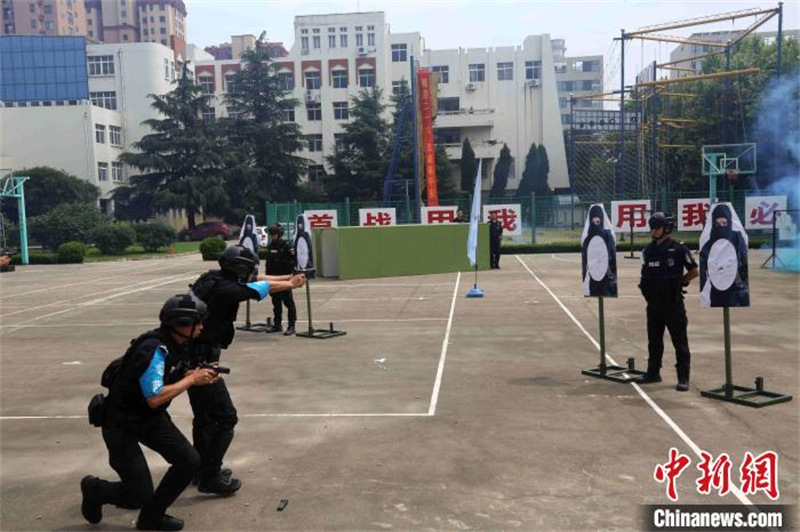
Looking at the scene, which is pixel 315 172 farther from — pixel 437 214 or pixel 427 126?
pixel 437 214

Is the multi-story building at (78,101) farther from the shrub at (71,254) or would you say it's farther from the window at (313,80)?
the shrub at (71,254)

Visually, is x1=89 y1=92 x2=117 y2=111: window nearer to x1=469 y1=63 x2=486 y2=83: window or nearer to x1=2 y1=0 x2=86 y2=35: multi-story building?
x1=469 y1=63 x2=486 y2=83: window

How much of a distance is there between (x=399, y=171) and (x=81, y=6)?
111973mm

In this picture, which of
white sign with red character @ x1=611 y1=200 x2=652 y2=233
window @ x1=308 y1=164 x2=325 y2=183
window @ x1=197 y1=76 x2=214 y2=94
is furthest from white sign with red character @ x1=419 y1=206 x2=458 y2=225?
window @ x1=197 y1=76 x2=214 y2=94

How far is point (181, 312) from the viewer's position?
4.62m

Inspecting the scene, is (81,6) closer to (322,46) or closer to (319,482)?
(322,46)

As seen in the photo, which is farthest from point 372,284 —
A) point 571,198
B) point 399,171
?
point 399,171

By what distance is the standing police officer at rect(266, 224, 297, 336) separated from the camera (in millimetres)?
12938

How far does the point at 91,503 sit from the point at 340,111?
225 feet

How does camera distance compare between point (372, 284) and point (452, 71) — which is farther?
point (452, 71)

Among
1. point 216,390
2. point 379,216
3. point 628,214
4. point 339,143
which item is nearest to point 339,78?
point 339,143

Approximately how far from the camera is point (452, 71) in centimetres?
7044

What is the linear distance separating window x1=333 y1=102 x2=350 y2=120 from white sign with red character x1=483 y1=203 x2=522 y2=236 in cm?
3956

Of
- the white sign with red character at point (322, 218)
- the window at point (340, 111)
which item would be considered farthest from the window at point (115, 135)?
the white sign with red character at point (322, 218)
